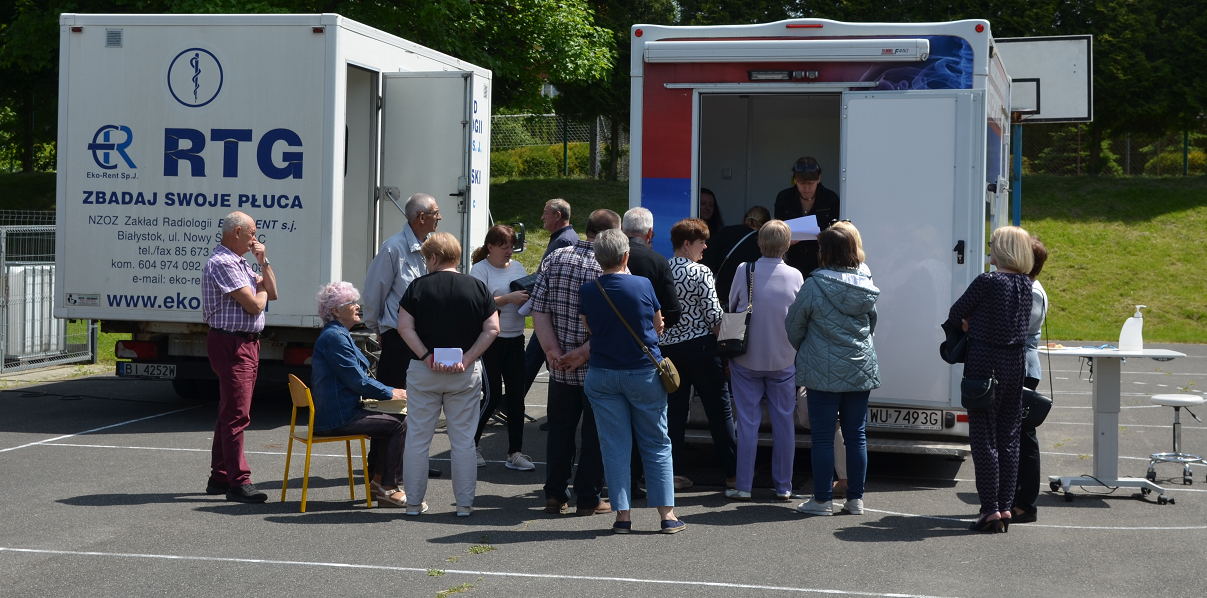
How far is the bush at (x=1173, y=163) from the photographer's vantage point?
87.3 feet

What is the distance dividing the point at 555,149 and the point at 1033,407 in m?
21.5

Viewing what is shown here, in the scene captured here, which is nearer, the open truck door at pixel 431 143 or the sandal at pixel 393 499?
the sandal at pixel 393 499

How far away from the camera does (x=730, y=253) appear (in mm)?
6926

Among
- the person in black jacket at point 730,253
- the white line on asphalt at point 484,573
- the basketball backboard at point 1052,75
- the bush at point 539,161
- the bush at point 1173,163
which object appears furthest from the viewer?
the bush at point 1173,163

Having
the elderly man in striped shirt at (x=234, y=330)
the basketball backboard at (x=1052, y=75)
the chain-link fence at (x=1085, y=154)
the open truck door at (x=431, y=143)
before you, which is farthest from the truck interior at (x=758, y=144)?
the chain-link fence at (x=1085, y=154)

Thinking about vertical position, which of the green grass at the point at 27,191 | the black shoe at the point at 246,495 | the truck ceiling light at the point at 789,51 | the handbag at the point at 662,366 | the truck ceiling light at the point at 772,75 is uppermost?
the green grass at the point at 27,191

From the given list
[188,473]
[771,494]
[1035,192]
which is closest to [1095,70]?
[1035,192]

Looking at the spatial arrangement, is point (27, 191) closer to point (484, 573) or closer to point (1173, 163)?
point (484, 573)

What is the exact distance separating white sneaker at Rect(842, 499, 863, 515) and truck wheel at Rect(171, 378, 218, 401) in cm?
606

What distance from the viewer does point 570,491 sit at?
258 inches

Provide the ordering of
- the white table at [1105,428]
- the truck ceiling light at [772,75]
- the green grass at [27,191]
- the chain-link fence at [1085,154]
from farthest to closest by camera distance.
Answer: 1. the chain-link fence at [1085,154]
2. the green grass at [27,191]
3. the truck ceiling light at [772,75]
4. the white table at [1105,428]

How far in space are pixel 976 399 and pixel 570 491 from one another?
238 centimetres

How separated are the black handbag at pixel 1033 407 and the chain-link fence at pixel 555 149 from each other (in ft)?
62.5

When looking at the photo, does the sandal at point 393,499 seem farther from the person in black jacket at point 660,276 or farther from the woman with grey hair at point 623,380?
the person in black jacket at point 660,276
